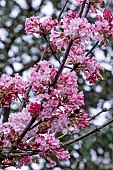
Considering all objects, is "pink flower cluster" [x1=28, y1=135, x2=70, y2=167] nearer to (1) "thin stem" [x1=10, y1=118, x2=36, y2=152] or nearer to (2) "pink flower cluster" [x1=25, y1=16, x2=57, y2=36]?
(1) "thin stem" [x1=10, y1=118, x2=36, y2=152]

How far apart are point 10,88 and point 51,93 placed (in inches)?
4.2

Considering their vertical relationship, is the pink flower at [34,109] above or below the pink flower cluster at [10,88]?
below

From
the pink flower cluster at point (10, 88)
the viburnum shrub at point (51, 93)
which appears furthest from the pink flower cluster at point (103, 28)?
the pink flower cluster at point (10, 88)

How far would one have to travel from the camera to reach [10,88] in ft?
2.79

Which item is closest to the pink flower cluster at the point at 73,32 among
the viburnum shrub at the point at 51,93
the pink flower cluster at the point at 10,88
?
the viburnum shrub at the point at 51,93

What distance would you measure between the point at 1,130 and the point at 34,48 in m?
2.02

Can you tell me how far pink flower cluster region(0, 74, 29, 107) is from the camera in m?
0.85

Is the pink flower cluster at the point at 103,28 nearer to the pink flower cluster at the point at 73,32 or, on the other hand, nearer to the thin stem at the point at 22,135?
the pink flower cluster at the point at 73,32

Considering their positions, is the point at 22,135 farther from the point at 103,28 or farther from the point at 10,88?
the point at 103,28

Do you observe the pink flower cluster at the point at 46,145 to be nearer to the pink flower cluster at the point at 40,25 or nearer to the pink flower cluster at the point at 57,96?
the pink flower cluster at the point at 57,96

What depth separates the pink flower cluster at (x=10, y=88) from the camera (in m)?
0.85

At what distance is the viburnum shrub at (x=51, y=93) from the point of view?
30.8 inches

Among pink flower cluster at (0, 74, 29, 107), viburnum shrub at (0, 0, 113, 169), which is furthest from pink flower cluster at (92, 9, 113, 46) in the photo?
pink flower cluster at (0, 74, 29, 107)

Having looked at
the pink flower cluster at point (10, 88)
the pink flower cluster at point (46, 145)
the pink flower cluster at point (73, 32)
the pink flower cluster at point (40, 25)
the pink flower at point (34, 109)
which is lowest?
the pink flower cluster at point (46, 145)
